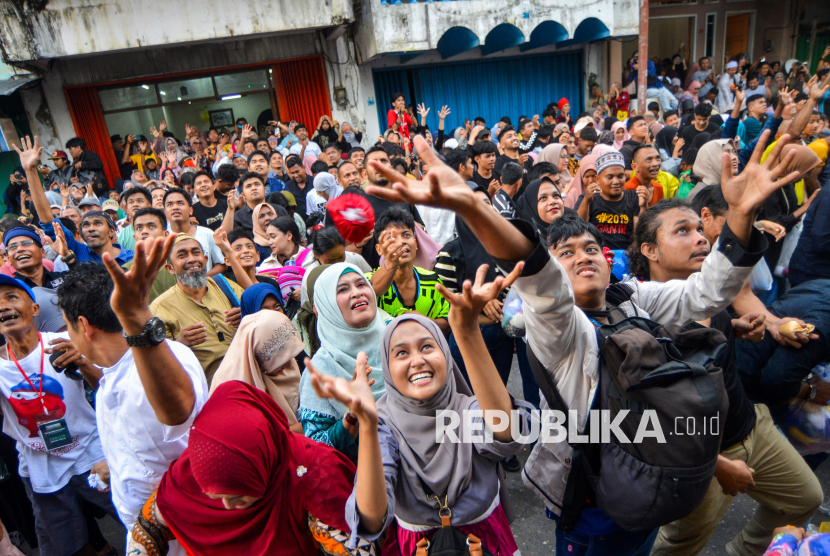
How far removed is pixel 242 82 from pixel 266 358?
11.2 m

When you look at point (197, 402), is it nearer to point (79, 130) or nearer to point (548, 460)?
point (548, 460)

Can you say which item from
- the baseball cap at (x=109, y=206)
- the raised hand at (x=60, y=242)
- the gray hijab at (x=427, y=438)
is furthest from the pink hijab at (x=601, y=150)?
the baseball cap at (x=109, y=206)

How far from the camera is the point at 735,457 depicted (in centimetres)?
196

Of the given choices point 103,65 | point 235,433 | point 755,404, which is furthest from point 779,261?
→ point 103,65

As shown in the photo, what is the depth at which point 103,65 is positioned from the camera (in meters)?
10.4

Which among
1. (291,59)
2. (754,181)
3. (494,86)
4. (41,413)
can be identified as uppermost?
(291,59)

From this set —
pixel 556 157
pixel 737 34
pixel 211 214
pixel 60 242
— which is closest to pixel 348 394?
pixel 60 242

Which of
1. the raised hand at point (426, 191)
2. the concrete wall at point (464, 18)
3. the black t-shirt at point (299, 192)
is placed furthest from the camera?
the concrete wall at point (464, 18)

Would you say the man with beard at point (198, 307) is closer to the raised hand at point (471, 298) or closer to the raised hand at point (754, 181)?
the raised hand at point (471, 298)

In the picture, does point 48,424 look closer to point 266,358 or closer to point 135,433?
point 135,433

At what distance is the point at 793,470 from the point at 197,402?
2.30 meters

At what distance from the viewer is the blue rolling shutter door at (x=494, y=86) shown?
12258mm

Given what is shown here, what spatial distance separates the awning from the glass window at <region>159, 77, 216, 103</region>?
7.83ft

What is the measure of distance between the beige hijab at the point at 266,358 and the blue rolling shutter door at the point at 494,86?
1054 cm
